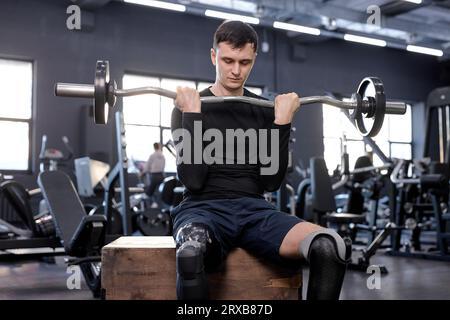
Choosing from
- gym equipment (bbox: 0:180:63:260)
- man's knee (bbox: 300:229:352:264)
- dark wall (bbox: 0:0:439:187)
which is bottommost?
gym equipment (bbox: 0:180:63:260)

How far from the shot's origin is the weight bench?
8.82ft

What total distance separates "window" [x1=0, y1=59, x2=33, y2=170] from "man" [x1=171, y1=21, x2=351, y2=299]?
5.57m

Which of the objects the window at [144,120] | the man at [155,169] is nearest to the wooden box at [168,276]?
the man at [155,169]

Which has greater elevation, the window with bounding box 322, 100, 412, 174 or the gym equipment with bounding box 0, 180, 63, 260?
Result: the window with bounding box 322, 100, 412, 174

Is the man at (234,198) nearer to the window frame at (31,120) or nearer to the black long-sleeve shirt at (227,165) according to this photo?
the black long-sleeve shirt at (227,165)

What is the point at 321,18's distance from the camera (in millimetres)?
7457

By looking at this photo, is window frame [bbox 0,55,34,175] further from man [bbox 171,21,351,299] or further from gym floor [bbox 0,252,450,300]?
man [bbox 171,21,351,299]

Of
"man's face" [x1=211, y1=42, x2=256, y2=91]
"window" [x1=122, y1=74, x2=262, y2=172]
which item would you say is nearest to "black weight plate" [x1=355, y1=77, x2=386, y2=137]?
"man's face" [x1=211, y1=42, x2=256, y2=91]

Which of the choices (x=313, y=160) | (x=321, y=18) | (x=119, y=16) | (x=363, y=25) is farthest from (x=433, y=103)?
(x=119, y=16)

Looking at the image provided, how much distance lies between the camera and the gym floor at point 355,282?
2.78 m

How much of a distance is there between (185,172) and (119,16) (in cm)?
653

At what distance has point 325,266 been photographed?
117cm

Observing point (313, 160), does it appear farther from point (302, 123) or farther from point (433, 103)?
point (302, 123)
